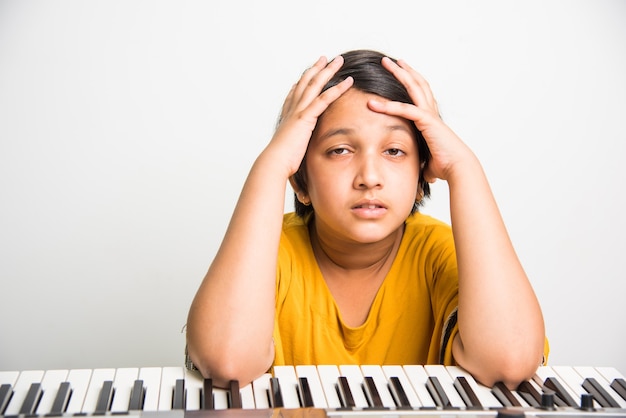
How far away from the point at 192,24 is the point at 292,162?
1492 mm

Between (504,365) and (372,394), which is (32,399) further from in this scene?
(504,365)

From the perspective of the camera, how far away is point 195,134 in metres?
3.11

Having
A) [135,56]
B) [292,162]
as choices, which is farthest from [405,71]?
[135,56]

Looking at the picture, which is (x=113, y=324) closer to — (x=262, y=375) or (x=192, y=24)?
(x=192, y=24)

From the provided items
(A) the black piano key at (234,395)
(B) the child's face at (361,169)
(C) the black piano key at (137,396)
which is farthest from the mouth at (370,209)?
(C) the black piano key at (137,396)

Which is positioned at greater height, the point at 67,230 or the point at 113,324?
the point at 67,230

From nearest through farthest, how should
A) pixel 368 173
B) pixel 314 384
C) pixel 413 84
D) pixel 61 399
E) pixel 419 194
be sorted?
1. pixel 61 399
2. pixel 314 384
3. pixel 368 173
4. pixel 413 84
5. pixel 419 194

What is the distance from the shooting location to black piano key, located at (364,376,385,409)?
142 cm

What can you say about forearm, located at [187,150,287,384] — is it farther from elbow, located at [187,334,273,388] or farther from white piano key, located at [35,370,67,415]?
white piano key, located at [35,370,67,415]

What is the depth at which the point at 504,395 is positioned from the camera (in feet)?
4.98

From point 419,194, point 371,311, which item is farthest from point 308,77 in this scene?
point 371,311

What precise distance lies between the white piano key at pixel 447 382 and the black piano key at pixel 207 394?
0.36 metres

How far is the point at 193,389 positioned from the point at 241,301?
204 millimetres

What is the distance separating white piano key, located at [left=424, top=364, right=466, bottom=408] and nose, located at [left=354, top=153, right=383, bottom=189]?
39cm
